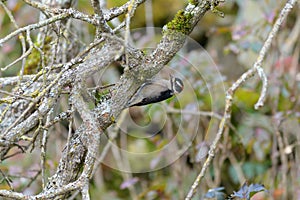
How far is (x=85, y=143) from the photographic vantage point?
4.14 ft

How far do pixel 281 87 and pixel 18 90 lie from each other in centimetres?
191

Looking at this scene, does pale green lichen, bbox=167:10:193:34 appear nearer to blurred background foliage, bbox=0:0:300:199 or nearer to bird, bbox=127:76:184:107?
bird, bbox=127:76:184:107

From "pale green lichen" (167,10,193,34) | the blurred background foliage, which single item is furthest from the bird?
the blurred background foliage

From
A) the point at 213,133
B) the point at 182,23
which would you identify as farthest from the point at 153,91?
the point at 213,133

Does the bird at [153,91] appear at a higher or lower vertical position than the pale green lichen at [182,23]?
lower

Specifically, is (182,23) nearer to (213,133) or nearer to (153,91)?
(153,91)

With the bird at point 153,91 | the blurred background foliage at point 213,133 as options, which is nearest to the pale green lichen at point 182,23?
the bird at point 153,91

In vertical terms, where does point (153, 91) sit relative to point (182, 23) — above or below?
below

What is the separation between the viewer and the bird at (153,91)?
1326mm

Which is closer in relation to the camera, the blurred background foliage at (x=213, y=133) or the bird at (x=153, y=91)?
the bird at (x=153, y=91)

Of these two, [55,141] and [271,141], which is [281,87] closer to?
[271,141]

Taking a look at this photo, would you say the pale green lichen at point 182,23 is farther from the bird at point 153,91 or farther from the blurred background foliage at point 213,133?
the blurred background foliage at point 213,133

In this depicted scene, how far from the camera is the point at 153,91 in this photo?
4.48 feet

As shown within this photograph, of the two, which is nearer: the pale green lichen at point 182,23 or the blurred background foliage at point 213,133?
the pale green lichen at point 182,23
